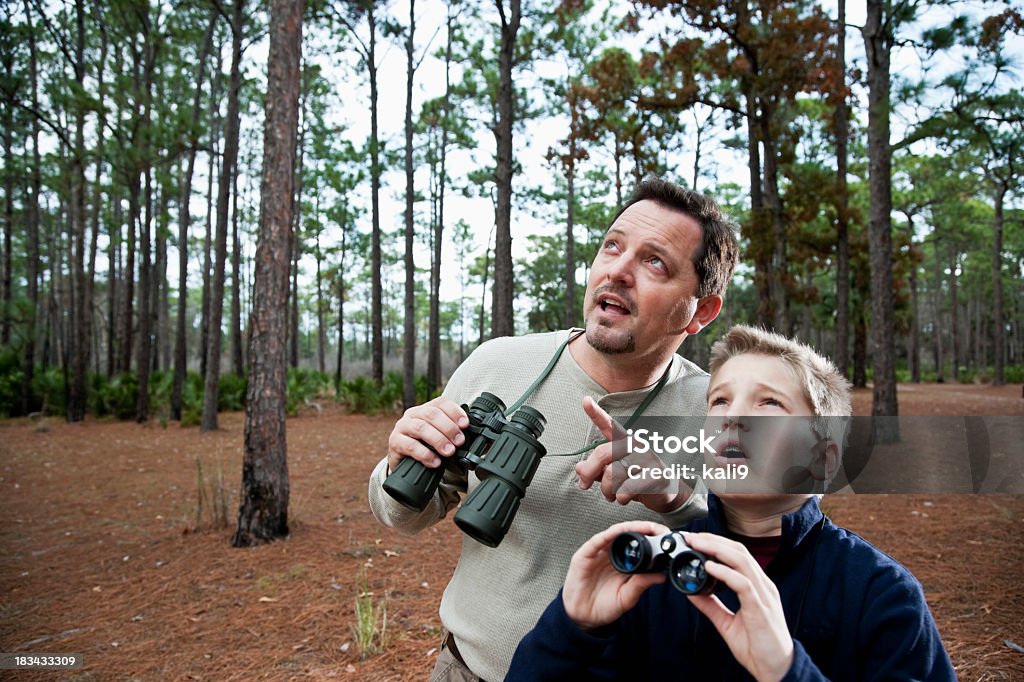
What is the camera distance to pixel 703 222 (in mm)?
1667

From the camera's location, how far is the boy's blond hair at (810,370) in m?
1.16

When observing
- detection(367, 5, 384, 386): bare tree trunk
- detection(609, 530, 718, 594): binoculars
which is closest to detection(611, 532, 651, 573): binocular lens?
detection(609, 530, 718, 594): binoculars

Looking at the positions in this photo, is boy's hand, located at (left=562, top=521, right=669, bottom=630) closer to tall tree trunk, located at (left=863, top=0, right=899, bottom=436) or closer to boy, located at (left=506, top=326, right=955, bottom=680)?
boy, located at (left=506, top=326, right=955, bottom=680)

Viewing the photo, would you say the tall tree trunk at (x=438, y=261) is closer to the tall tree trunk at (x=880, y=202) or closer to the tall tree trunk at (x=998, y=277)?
the tall tree trunk at (x=880, y=202)

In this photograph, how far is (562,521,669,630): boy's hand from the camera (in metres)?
1.02

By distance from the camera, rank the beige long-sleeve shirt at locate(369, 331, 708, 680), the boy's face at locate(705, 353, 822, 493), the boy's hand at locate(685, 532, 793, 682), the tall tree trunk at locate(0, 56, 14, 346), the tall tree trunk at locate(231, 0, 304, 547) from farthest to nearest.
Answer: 1. the tall tree trunk at locate(0, 56, 14, 346)
2. the tall tree trunk at locate(231, 0, 304, 547)
3. the beige long-sleeve shirt at locate(369, 331, 708, 680)
4. the boy's face at locate(705, 353, 822, 493)
5. the boy's hand at locate(685, 532, 793, 682)

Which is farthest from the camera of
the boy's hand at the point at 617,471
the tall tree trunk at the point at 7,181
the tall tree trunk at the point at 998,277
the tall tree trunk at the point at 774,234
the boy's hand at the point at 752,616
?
the tall tree trunk at the point at 998,277

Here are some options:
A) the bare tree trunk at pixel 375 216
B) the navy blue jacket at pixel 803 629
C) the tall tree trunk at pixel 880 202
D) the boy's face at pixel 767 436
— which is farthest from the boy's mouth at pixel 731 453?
the bare tree trunk at pixel 375 216

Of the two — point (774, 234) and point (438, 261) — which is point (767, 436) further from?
point (438, 261)

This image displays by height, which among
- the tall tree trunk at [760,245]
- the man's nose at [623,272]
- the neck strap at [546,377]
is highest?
the tall tree trunk at [760,245]

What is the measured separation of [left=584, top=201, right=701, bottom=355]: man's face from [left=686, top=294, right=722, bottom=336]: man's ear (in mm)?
40

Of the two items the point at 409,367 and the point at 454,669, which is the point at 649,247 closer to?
the point at 454,669

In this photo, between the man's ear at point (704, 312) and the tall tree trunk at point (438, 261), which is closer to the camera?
the man's ear at point (704, 312)

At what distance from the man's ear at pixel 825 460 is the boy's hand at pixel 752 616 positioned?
0.35 metres
